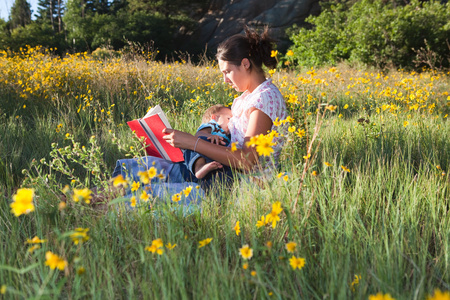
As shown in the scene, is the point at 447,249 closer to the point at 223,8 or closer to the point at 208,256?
the point at 208,256

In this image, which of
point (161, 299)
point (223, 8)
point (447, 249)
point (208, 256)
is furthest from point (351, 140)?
point (223, 8)

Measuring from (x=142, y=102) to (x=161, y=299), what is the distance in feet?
12.8

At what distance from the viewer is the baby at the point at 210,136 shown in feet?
7.91

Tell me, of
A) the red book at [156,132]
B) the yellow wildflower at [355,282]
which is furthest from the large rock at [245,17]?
the yellow wildflower at [355,282]

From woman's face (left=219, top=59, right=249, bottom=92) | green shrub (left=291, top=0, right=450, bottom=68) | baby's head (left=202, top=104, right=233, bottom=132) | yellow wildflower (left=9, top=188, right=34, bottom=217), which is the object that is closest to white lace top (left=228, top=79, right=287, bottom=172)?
woman's face (left=219, top=59, right=249, bottom=92)

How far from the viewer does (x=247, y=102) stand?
2502 mm

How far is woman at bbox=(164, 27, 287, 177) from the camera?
7.73 feet

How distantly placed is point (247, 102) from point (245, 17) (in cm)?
2329

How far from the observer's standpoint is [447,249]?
4.69 feet

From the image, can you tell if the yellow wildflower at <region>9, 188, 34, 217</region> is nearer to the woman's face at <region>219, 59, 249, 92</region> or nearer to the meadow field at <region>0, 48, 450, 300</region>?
the meadow field at <region>0, 48, 450, 300</region>

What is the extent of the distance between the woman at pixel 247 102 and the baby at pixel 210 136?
0.08 metres

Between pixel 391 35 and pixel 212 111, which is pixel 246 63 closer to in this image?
pixel 212 111

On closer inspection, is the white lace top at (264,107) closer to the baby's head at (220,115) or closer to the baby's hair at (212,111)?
the baby's head at (220,115)

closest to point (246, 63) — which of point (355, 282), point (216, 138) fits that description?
point (216, 138)
